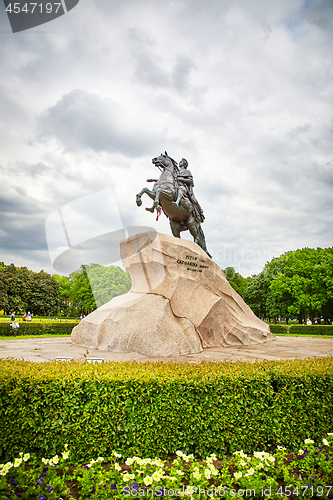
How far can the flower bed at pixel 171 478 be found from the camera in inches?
95.2

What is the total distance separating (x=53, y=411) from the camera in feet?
10.5

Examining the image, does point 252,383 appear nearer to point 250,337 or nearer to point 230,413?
point 230,413

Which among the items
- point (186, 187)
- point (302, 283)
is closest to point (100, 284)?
point (186, 187)

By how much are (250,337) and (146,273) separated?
166 inches

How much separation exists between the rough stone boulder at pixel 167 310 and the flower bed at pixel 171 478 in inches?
164

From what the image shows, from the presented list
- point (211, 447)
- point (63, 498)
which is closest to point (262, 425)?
point (211, 447)

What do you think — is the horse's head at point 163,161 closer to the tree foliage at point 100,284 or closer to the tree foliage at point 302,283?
the tree foliage at point 100,284

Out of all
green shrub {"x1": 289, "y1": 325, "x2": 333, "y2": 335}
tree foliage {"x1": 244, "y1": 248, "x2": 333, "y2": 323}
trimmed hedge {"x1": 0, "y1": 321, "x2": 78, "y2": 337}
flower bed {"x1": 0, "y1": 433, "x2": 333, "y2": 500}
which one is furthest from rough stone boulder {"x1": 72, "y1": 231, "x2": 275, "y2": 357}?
tree foliage {"x1": 244, "y1": 248, "x2": 333, "y2": 323}

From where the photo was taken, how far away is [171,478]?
2.51 m

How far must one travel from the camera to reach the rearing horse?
11695mm

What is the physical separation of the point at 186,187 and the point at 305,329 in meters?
15.8

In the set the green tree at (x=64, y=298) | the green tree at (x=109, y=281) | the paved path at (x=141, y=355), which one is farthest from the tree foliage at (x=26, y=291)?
the paved path at (x=141, y=355)

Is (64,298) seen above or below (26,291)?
below

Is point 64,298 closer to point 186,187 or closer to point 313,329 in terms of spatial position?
point 313,329
